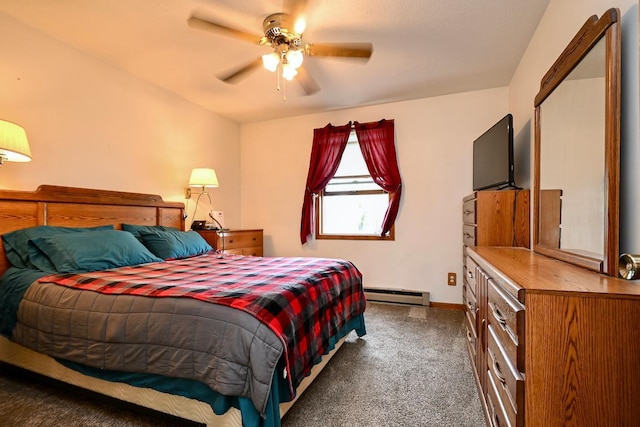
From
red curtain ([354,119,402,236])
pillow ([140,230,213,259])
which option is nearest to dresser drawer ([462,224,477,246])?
red curtain ([354,119,402,236])

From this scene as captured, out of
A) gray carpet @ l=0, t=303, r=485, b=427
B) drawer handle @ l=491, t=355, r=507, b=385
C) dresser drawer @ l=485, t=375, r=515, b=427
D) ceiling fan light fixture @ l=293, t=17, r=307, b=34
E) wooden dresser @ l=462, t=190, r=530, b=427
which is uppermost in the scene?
ceiling fan light fixture @ l=293, t=17, r=307, b=34

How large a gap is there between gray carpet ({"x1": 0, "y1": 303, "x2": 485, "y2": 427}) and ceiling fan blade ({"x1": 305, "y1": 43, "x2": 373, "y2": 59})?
2196mm

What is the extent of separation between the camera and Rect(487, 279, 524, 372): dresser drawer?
0.96m

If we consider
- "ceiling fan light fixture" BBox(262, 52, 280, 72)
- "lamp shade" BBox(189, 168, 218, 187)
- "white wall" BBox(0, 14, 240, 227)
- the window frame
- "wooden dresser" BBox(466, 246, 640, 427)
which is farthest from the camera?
the window frame

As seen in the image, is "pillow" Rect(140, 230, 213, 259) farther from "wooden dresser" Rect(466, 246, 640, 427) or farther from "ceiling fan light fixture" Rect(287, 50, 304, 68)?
"wooden dresser" Rect(466, 246, 640, 427)

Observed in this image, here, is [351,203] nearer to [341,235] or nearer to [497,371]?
[341,235]

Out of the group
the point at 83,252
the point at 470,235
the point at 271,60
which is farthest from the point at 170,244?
the point at 470,235

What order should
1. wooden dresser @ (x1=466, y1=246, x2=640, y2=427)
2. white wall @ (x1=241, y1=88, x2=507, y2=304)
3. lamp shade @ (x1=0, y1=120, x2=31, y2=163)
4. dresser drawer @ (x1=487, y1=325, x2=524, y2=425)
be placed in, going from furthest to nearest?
white wall @ (x1=241, y1=88, x2=507, y2=304)
lamp shade @ (x1=0, y1=120, x2=31, y2=163)
dresser drawer @ (x1=487, y1=325, x2=524, y2=425)
wooden dresser @ (x1=466, y1=246, x2=640, y2=427)

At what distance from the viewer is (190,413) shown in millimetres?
1400

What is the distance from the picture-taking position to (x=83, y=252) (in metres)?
2.10

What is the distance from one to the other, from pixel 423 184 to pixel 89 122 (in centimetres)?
352

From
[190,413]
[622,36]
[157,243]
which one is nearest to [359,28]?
[622,36]

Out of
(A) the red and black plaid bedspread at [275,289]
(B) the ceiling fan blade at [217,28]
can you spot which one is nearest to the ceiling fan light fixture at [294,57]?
(B) the ceiling fan blade at [217,28]

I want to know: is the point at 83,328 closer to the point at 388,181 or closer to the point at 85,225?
the point at 85,225
